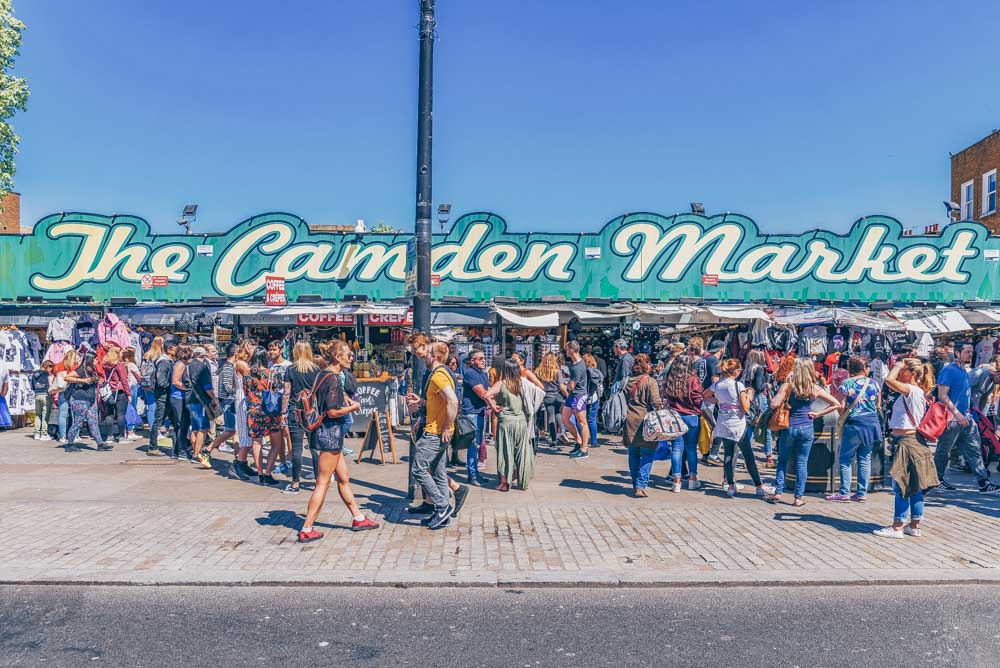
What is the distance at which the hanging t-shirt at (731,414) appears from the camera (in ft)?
28.1

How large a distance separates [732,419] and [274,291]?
1082cm

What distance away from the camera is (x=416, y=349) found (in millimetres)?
7672

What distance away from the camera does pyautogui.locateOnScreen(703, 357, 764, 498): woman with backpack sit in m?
8.57

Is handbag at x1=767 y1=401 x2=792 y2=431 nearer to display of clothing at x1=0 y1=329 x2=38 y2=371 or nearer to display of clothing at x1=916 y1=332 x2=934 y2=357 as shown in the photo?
display of clothing at x1=916 y1=332 x2=934 y2=357

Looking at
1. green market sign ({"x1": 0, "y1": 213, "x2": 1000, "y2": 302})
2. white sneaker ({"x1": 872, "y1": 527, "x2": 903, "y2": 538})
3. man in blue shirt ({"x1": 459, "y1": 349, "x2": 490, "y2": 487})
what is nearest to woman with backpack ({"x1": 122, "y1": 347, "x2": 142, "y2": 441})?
green market sign ({"x1": 0, "y1": 213, "x2": 1000, "y2": 302})

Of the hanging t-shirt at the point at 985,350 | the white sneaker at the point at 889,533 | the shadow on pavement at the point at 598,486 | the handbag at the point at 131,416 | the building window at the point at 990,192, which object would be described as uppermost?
the building window at the point at 990,192

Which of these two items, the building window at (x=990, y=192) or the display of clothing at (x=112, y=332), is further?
the building window at (x=990, y=192)

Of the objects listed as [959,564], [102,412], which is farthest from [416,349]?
[102,412]

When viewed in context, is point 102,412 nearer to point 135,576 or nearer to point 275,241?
point 275,241

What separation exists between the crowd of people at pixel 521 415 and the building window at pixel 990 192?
15996 mm

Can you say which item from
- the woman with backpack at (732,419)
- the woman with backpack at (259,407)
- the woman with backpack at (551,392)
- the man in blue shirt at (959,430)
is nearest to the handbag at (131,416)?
the woman with backpack at (259,407)

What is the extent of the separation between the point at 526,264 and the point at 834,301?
7.03 m

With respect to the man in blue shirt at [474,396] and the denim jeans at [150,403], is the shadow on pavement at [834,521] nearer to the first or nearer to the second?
the man in blue shirt at [474,396]

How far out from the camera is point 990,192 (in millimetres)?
24688
